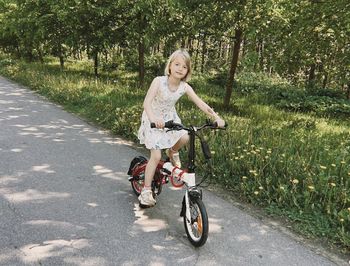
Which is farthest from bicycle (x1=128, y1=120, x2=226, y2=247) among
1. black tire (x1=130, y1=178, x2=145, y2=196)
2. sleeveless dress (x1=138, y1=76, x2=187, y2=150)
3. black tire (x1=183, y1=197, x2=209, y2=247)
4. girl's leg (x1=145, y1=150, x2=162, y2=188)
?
black tire (x1=130, y1=178, x2=145, y2=196)

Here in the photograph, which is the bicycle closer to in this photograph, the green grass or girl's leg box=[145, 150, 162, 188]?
girl's leg box=[145, 150, 162, 188]

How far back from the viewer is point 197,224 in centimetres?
377

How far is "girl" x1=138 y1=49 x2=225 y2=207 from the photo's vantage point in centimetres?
402

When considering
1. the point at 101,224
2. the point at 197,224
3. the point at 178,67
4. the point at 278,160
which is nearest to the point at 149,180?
the point at 101,224

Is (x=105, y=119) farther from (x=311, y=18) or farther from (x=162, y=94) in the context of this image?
(x=311, y=18)

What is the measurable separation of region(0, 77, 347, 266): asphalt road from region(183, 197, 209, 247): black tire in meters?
0.11

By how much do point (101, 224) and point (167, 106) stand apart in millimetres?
1591

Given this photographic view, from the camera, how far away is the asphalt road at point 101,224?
360 cm

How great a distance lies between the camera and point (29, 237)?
379 centimetres

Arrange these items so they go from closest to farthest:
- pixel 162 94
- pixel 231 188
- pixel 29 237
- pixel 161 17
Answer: pixel 29 237 < pixel 162 94 < pixel 231 188 < pixel 161 17

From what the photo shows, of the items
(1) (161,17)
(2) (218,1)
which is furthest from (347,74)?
(1) (161,17)

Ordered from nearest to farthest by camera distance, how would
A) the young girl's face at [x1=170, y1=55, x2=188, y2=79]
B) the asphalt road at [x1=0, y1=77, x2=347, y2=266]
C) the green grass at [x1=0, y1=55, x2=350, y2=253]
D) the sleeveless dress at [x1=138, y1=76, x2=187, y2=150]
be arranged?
the asphalt road at [x1=0, y1=77, x2=347, y2=266], the young girl's face at [x1=170, y1=55, x2=188, y2=79], the sleeveless dress at [x1=138, y1=76, x2=187, y2=150], the green grass at [x1=0, y1=55, x2=350, y2=253]

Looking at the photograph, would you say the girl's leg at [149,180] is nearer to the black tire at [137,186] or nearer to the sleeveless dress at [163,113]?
the sleeveless dress at [163,113]

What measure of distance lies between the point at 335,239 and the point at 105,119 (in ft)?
19.9
